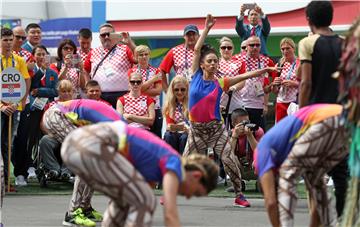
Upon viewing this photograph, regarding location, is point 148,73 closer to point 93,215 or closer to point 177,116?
point 177,116

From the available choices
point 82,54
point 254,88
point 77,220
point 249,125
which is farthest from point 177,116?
point 77,220

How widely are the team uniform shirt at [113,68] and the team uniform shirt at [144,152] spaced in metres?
6.69

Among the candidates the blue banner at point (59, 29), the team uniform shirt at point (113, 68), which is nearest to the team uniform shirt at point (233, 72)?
the team uniform shirt at point (113, 68)

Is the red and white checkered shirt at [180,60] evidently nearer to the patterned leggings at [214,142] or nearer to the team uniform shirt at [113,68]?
the team uniform shirt at [113,68]

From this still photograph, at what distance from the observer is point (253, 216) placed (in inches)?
427

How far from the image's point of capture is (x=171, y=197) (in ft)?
Answer: 21.5

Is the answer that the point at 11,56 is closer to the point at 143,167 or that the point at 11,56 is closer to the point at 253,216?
the point at 253,216

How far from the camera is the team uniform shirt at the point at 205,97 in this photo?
11.6 metres

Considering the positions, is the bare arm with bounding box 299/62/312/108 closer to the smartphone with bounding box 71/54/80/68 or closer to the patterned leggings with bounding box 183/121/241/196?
the patterned leggings with bounding box 183/121/241/196

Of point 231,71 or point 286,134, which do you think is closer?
point 286,134

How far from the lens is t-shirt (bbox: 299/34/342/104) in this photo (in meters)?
8.29

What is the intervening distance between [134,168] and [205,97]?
4.82 meters

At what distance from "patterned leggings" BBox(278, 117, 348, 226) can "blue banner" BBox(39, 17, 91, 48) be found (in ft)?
59.3

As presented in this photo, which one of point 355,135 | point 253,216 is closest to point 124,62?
point 253,216
